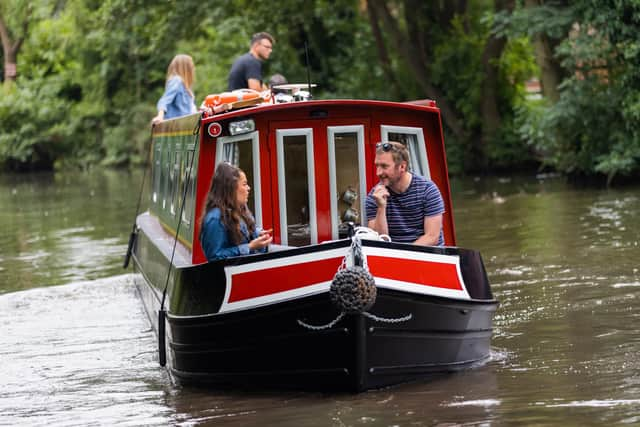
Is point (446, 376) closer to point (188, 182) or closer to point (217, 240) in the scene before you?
point (217, 240)

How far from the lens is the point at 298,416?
812 centimetres

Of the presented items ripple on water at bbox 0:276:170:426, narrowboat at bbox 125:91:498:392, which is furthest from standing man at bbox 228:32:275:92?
narrowboat at bbox 125:91:498:392

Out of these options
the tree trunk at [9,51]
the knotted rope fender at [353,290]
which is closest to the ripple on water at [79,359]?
the knotted rope fender at [353,290]

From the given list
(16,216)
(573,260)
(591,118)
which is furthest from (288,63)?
(573,260)

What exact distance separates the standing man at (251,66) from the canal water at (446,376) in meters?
2.71

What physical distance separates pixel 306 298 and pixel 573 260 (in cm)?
693

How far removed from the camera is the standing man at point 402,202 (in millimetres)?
8945

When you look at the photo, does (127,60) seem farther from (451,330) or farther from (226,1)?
(451,330)

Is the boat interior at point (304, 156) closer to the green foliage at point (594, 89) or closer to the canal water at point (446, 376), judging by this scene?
the canal water at point (446, 376)

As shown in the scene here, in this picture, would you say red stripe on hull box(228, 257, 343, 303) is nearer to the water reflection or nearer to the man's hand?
the man's hand

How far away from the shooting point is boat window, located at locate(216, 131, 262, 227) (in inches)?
372

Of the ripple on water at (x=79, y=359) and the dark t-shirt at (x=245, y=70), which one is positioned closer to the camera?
the ripple on water at (x=79, y=359)

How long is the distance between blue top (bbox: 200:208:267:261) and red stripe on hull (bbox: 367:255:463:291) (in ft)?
3.47

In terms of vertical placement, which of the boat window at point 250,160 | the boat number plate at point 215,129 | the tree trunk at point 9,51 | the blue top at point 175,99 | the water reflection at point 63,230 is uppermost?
the tree trunk at point 9,51
